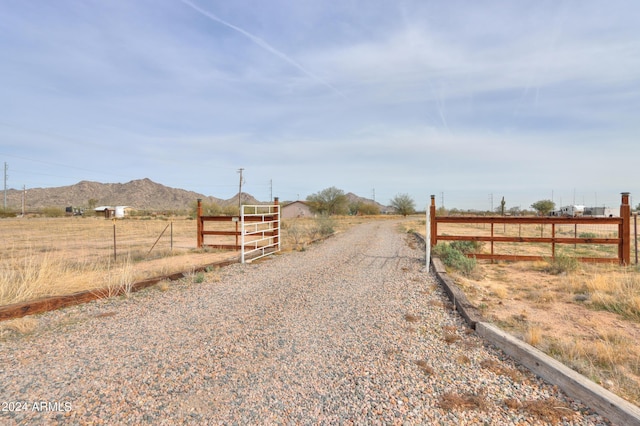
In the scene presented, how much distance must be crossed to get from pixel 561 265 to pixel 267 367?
28.9 ft

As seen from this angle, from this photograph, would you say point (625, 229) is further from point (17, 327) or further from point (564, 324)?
point (17, 327)

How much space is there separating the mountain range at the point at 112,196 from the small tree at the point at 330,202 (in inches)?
1550

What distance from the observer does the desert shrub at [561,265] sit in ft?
29.5

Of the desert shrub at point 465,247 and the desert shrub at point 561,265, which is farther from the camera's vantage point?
the desert shrub at point 465,247

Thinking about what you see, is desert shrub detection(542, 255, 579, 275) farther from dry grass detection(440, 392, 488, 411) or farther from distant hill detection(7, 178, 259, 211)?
distant hill detection(7, 178, 259, 211)

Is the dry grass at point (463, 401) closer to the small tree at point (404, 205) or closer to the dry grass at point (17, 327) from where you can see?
the dry grass at point (17, 327)

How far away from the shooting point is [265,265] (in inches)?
411

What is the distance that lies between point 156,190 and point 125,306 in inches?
5625

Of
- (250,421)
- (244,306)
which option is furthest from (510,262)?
(250,421)

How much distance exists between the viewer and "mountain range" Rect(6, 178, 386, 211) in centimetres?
11356

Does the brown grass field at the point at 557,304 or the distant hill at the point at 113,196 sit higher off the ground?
the distant hill at the point at 113,196

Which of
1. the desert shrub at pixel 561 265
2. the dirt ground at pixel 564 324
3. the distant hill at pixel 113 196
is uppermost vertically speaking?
the distant hill at pixel 113 196

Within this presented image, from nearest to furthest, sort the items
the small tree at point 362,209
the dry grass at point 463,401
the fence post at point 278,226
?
the dry grass at point 463,401 → the fence post at point 278,226 → the small tree at point 362,209

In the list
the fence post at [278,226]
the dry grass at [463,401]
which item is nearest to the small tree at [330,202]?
the fence post at [278,226]
